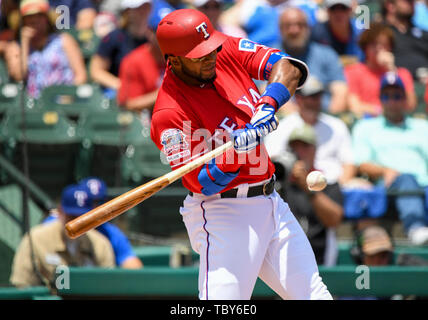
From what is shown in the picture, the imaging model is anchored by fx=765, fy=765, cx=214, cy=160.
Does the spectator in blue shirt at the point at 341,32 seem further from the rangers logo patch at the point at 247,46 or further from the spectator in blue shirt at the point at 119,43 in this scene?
the rangers logo patch at the point at 247,46

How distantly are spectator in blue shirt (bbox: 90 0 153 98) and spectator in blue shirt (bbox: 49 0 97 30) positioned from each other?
3.36 feet

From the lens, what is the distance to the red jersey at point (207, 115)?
3365 mm

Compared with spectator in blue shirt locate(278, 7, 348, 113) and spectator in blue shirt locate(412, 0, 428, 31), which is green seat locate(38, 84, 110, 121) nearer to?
spectator in blue shirt locate(278, 7, 348, 113)

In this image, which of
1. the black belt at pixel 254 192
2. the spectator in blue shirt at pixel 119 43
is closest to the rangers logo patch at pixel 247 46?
the black belt at pixel 254 192

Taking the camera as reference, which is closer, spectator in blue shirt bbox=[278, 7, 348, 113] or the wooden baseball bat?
the wooden baseball bat

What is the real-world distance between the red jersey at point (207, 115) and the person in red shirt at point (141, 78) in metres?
3.28

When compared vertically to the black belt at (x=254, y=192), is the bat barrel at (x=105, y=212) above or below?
below

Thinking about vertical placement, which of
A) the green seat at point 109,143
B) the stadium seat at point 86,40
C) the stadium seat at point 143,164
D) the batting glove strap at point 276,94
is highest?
the stadium seat at point 86,40

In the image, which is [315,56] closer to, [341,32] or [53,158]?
[341,32]

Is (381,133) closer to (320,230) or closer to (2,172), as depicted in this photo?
(320,230)

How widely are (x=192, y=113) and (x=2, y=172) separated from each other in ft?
9.41

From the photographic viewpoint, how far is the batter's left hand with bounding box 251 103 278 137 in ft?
10.7

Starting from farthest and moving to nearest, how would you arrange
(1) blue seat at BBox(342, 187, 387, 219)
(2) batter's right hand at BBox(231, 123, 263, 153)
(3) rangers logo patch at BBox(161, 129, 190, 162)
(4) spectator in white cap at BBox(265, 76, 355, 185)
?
(4) spectator in white cap at BBox(265, 76, 355, 185)
(1) blue seat at BBox(342, 187, 387, 219)
(3) rangers logo patch at BBox(161, 129, 190, 162)
(2) batter's right hand at BBox(231, 123, 263, 153)

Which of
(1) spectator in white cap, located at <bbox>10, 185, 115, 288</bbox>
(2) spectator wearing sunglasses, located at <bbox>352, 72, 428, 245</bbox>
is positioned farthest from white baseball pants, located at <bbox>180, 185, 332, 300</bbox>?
(2) spectator wearing sunglasses, located at <bbox>352, 72, 428, 245</bbox>
